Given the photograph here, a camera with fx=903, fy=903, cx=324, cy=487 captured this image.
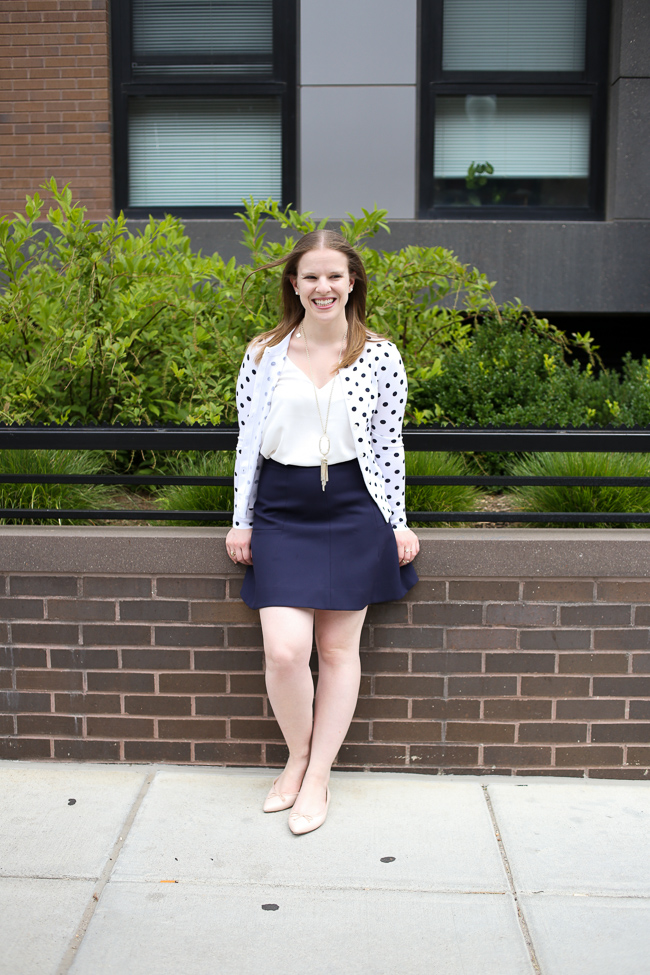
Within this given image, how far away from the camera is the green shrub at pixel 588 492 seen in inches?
141

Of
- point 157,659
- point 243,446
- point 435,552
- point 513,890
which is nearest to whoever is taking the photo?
point 513,890

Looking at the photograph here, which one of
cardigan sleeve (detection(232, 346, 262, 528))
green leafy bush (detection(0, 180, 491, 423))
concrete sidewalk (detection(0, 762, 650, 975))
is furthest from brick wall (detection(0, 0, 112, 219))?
concrete sidewalk (detection(0, 762, 650, 975))

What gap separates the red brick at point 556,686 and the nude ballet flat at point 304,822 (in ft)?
2.85

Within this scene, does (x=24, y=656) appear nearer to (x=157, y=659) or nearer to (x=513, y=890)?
(x=157, y=659)

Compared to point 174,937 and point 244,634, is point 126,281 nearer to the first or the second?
point 244,634

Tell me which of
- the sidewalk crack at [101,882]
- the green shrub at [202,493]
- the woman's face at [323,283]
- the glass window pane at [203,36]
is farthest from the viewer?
the glass window pane at [203,36]

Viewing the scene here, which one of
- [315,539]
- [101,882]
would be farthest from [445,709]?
[101,882]

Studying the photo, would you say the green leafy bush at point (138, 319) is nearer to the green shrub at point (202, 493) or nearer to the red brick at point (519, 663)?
the green shrub at point (202, 493)

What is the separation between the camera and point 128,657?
3.33 meters

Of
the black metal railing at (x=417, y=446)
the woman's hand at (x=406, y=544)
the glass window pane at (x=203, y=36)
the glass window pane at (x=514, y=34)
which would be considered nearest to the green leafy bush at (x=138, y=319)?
the black metal railing at (x=417, y=446)

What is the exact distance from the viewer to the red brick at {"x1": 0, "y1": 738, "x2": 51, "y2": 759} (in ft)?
11.2

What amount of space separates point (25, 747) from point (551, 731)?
1.96 meters

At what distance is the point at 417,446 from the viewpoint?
329 centimetres

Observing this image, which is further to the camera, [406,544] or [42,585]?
[42,585]
